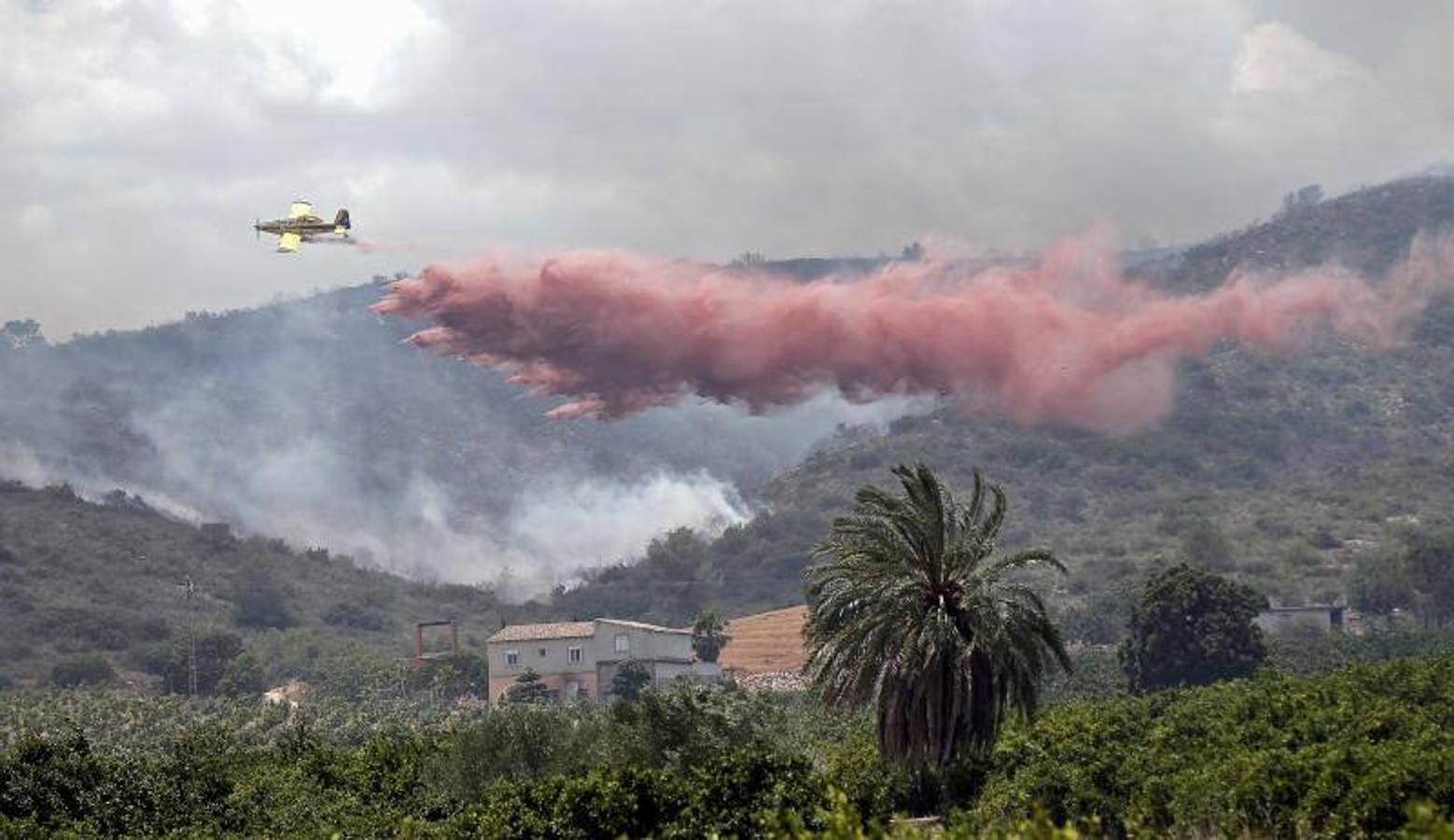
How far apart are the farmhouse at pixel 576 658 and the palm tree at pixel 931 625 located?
12780 centimetres

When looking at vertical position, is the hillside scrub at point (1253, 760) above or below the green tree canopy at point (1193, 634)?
below

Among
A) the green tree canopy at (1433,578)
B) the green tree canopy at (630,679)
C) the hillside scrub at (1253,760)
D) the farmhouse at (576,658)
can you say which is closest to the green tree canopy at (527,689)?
the farmhouse at (576,658)

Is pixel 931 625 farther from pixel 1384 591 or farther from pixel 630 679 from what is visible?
pixel 1384 591

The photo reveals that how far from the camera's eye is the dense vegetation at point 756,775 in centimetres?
5744

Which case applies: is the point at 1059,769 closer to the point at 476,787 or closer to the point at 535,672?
the point at 476,787

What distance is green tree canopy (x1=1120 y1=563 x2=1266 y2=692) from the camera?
14125 cm

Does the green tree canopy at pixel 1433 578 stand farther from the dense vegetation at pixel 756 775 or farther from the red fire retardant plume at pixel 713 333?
the dense vegetation at pixel 756 775

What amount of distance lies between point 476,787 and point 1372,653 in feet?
301

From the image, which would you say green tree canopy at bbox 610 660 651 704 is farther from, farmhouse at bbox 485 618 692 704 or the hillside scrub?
the hillside scrub

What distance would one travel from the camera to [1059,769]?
6919 cm

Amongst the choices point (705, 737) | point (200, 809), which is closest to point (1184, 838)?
point (705, 737)

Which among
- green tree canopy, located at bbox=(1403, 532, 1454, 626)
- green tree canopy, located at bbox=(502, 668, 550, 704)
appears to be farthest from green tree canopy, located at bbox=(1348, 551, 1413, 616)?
green tree canopy, located at bbox=(502, 668, 550, 704)

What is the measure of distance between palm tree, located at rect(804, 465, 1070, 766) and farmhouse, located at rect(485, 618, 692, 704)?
5032 inches

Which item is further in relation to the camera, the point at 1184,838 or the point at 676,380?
the point at 676,380
